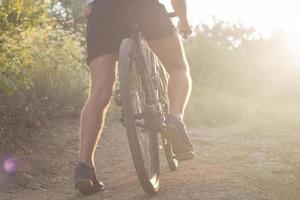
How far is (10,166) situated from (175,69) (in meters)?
1.73

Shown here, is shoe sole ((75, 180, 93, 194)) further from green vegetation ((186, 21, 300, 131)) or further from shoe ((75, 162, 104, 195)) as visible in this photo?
green vegetation ((186, 21, 300, 131))

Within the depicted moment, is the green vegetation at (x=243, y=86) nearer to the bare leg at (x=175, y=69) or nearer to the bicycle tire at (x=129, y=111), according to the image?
the bare leg at (x=175, y=69)

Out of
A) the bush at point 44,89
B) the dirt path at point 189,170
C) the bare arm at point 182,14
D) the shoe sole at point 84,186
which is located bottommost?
the dirt path at point 189,170

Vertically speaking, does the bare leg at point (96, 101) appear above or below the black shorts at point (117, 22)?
below

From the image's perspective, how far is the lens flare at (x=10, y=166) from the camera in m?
4.39

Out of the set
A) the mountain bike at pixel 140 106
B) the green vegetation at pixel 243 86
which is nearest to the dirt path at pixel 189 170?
the mountain bike at pixel 140 106

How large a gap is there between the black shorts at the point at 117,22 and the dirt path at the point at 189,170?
3.00ft

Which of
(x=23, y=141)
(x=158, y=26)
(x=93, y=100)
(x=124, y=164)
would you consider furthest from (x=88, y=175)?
(x=23, y=141)

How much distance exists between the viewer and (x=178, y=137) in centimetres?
328

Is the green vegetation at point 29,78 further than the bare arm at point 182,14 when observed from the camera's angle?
Yes

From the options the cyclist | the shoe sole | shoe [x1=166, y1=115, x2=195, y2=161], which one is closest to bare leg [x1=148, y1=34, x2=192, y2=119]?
the cyclist

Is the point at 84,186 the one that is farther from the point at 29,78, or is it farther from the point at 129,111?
the point at 29,78

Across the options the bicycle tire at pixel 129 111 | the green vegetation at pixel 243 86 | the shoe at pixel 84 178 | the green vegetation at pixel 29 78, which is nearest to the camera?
the bicycle tire at pixel 129 111

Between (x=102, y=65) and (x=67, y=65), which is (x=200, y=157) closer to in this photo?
(x=102, y=65)
